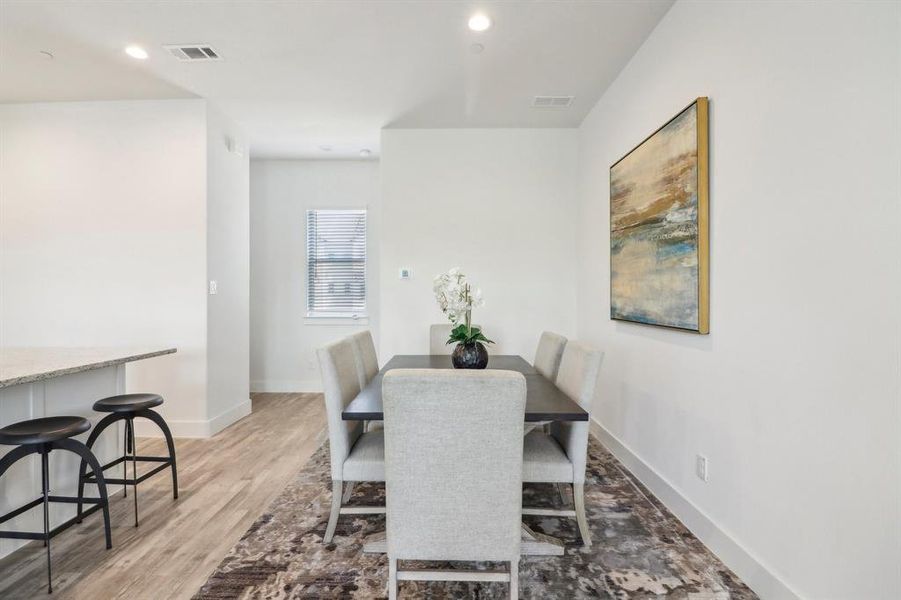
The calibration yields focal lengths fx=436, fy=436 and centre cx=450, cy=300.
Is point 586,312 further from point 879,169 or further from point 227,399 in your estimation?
point 227,399

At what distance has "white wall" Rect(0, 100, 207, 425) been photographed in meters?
3.69

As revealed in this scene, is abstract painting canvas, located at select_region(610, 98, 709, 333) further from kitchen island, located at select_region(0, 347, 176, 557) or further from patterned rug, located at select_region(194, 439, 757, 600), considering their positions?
kitchen island, located at select_region(0, 347, 176, 557)

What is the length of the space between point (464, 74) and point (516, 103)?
671mm

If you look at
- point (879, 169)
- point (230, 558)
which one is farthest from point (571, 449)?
point (230, 558)

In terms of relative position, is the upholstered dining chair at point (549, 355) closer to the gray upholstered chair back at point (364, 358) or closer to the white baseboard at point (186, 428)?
the gray upholstered chair back at point (364, 358)

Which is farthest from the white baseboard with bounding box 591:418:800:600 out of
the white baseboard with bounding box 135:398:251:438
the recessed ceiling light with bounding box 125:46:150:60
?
the recessed ceiling light with bounding box 125:46:150:60

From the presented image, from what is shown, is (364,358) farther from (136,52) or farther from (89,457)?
(136,52)

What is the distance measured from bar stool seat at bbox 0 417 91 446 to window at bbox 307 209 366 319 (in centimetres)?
349

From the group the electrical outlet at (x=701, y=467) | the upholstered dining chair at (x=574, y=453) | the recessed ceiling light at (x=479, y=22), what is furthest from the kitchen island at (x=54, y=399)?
the electrical outlet at (x=701, y=467)

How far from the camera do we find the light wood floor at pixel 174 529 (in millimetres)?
1808

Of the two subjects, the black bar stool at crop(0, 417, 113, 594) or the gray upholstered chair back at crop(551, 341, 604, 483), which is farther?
the gray upholstered chair back at crop(551, 341, 604, 483)

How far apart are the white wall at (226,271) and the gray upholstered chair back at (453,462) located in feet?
9.71

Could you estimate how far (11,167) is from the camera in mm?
3725

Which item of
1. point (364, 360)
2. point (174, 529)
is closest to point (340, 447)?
point (364, 360)
